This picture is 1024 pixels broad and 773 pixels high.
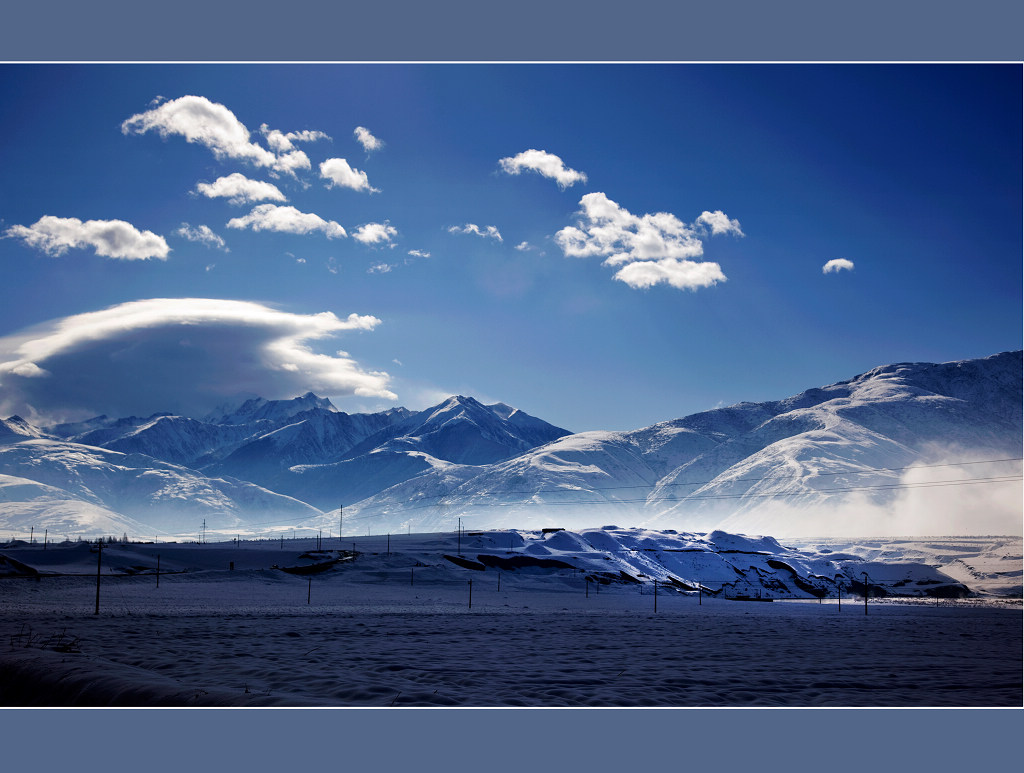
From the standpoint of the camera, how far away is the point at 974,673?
111 ft

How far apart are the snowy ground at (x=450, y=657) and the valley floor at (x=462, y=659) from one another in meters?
0.10

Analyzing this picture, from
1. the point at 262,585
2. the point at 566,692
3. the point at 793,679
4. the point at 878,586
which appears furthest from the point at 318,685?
the point at 878,586

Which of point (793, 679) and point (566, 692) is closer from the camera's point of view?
point (566, 692)

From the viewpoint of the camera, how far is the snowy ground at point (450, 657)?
25156 mm

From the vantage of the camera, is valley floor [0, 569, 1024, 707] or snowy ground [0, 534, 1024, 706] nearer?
valley floor [0, 569, 1024, 707]

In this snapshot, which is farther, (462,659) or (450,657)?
(450,657)

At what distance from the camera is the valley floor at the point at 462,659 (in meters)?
25.0

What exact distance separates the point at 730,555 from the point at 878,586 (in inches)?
1312

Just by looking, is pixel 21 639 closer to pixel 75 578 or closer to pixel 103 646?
pixel 103 646

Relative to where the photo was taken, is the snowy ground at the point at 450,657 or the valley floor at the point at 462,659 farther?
the snowy ground at the point at 450,657

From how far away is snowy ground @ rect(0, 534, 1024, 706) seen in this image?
82.5 ft

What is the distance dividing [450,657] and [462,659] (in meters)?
0.87

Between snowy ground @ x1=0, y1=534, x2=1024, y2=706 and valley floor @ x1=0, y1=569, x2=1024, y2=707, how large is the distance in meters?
0.10

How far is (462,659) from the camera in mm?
34531
